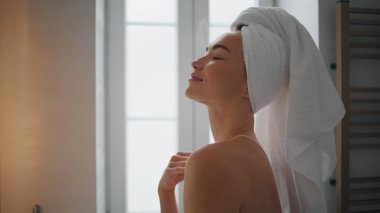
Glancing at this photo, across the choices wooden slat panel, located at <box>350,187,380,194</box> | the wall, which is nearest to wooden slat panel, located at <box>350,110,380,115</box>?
wooden slat panel, located at <box>350,187,380,194</box>

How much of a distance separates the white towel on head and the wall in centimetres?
77

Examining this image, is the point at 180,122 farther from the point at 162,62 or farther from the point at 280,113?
the point at 280,113

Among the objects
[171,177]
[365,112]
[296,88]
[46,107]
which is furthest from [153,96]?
[365,112]

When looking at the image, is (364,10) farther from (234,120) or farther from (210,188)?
(210,188)

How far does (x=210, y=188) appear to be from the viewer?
58 cm

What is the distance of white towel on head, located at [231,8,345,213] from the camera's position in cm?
66

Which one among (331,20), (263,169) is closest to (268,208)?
(263,169)

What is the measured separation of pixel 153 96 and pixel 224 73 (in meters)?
0.86

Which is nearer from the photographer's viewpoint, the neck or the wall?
the neck

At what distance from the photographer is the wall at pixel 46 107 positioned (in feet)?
3.66

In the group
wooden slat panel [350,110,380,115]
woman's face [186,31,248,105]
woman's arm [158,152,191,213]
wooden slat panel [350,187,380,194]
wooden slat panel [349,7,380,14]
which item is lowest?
wooden slat panel [350,187,380,194]

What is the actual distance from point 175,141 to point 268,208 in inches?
36.4

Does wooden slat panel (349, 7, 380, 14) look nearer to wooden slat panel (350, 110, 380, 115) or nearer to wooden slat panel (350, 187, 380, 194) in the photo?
wooden slat panel (350, 110, 380, 115)

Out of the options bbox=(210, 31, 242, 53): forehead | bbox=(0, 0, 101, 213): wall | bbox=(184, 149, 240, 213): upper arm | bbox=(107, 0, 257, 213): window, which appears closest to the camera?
bbox=(184, 149, 240, 213): upper arm
